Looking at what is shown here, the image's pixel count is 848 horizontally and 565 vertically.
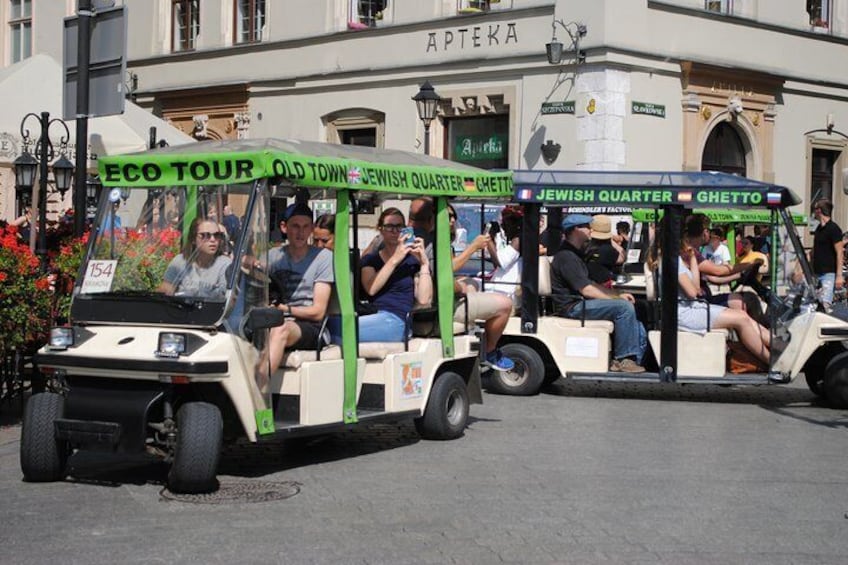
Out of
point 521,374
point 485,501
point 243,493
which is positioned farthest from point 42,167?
point 485,501

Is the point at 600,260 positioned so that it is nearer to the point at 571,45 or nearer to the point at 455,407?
the point at 455,407

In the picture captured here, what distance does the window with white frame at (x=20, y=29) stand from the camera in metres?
36.6

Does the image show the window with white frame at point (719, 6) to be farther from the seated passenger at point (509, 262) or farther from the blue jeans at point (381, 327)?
the blue jeans at point (381, 327)

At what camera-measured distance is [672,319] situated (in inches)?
512

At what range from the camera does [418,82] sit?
2655 cm

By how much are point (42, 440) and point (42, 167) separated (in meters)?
7.35

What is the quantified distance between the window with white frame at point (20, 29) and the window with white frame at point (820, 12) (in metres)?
19.8

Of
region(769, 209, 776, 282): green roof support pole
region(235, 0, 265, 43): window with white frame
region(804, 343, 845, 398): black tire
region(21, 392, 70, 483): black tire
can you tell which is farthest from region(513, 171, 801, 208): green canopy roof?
region(235, 0, 265, 43): window with white frame

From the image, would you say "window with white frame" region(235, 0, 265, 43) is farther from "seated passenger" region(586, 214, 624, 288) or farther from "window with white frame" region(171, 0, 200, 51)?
"seated passenger" region(586, 214, 624, 288)

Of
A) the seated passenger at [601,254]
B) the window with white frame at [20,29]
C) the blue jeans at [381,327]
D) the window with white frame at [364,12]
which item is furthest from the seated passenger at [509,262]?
the window with white frame at [20,29]

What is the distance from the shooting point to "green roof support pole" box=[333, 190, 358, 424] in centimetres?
929

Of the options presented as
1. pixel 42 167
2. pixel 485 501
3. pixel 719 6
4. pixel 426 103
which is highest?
pixel 719 6

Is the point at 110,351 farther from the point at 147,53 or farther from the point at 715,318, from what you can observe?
the point at 147,53

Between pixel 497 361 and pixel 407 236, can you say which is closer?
pixel 407 236
